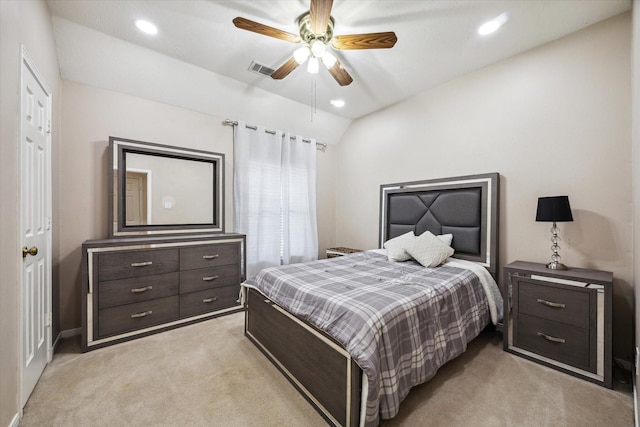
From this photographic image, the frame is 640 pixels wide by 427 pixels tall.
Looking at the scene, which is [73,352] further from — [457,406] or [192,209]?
[457,406]

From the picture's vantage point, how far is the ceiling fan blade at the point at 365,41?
194 cm

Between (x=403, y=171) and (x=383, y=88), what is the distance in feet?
3.81

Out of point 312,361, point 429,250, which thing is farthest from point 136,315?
point 429,250

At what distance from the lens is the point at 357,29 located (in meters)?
2.34

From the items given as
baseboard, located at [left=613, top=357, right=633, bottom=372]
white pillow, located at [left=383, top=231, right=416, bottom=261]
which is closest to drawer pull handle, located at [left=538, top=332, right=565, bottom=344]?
baseboard, located at [left=613, top=357, right=633, bottom=372]

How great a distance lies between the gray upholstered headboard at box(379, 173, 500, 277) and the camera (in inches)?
109

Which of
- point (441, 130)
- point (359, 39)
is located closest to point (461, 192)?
point (441, 130)

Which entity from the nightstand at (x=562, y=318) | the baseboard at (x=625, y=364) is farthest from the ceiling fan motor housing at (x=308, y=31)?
the baseboard at (x=625, y=364)

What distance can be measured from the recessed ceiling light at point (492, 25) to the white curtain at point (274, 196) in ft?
8.63

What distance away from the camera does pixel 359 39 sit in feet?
6.59

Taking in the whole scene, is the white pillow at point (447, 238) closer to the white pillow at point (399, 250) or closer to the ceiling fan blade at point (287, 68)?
the white pillow at point (399, 250)

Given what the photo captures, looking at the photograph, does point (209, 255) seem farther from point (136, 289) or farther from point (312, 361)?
point (312, 361)

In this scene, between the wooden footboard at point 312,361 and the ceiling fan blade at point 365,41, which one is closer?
the wooden footboard at point 312,361

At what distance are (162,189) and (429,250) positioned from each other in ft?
10.4
